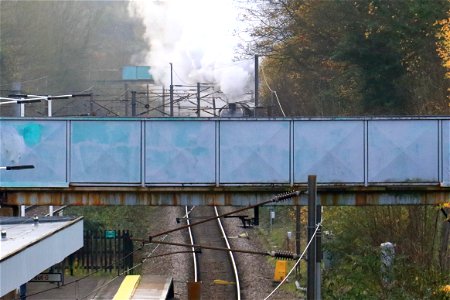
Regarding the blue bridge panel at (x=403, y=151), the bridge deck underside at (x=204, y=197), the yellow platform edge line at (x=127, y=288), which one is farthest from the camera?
the blue bridge panel at (x=403, y=151)

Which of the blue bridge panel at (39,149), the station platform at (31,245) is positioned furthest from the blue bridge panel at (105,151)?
the station platform at (31,245)

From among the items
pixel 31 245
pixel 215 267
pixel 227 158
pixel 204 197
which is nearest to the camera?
pixel 31 245

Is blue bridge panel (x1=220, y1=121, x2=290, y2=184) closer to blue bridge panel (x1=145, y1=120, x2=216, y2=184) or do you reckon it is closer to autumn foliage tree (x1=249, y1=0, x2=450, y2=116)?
blue bridge panel (x1=145, y1=120, x2=216, y2=184)

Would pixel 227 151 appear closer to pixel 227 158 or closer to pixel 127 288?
pixel 227 158

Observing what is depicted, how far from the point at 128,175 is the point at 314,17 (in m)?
23.9

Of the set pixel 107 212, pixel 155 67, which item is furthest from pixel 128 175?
A: pixel 155 67

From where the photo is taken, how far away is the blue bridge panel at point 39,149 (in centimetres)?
2186

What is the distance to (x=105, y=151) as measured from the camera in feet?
72.2

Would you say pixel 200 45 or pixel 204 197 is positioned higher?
pixel 200 45

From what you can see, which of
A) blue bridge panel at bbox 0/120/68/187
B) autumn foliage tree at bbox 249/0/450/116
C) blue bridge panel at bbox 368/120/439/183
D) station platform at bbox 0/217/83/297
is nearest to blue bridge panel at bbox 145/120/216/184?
blue bridge panel at bbox 0/120/68/187

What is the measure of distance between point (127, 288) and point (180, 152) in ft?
11.4

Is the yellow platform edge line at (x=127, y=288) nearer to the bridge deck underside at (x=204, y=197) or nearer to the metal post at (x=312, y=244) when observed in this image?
the bridge deck underside at (x=204, y=197)

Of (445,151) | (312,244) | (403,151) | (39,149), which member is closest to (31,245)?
(312,244)

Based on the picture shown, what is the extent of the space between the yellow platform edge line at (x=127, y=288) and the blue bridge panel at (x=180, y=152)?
2.60 metres
